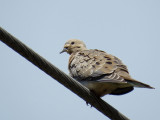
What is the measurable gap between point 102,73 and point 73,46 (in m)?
2.74

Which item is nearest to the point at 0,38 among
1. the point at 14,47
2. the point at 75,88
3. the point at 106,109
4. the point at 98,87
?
the point at 14,47

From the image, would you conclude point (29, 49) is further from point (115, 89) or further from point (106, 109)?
point (115, 89)

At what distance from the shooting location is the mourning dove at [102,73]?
4844mm

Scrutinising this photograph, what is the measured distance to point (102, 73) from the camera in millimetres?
5074

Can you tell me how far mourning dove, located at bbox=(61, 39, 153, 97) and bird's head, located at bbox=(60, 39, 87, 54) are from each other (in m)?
1.54

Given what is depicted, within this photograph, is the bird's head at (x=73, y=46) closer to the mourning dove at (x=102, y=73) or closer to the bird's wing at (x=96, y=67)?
the bird's wing at (x=96, y=67)

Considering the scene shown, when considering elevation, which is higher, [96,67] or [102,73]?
[96,67]

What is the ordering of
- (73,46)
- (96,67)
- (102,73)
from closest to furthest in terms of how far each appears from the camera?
(102,73)
(96,67)
(73,46)

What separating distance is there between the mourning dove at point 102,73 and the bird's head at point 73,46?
154 centimetres

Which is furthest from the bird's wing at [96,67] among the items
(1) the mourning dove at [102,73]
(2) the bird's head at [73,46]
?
(2) the bird's head at [73,46]

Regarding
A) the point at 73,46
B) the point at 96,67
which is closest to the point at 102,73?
the point at 96,67

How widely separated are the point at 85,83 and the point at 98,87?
271 millimetres

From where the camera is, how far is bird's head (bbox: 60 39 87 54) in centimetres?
769

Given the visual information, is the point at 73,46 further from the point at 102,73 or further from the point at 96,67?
the point at 102,73
